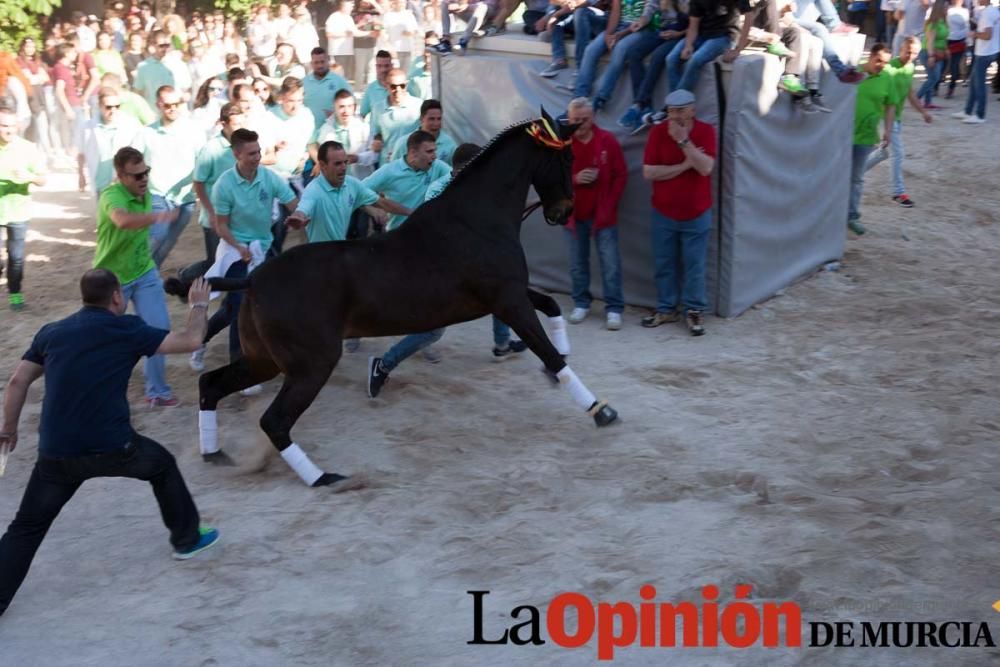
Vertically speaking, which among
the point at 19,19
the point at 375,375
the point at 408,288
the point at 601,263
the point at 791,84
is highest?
the point at 19,19

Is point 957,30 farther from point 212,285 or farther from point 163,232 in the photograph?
point 212,285

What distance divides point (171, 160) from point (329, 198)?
2419 mm

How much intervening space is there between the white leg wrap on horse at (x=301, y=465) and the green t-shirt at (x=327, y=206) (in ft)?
6.42

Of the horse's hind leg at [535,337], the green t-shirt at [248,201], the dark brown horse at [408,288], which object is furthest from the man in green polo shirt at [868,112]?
the green t-shirt at [248,201]

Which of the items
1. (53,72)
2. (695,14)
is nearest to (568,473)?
(695,14)

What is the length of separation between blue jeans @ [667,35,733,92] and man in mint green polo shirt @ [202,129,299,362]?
3.33 metres

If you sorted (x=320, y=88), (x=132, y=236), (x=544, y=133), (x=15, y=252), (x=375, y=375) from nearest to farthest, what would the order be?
(x=544, y=133)
(x=132, y=236)
(x=375, y=375)
(x=15, y=252)
(x=320, y=88)

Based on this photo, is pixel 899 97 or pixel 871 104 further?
pixel 899 97

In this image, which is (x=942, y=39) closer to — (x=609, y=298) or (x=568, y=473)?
(x=609, y=298)

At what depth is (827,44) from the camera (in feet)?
33.3

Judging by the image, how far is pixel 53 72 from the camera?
56.1 feet

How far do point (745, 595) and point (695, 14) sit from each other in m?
5.33

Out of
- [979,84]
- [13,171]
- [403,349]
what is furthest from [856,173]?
[13,171]

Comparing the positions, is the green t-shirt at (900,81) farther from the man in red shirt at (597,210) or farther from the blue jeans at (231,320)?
the blue jeans at (231,320)
